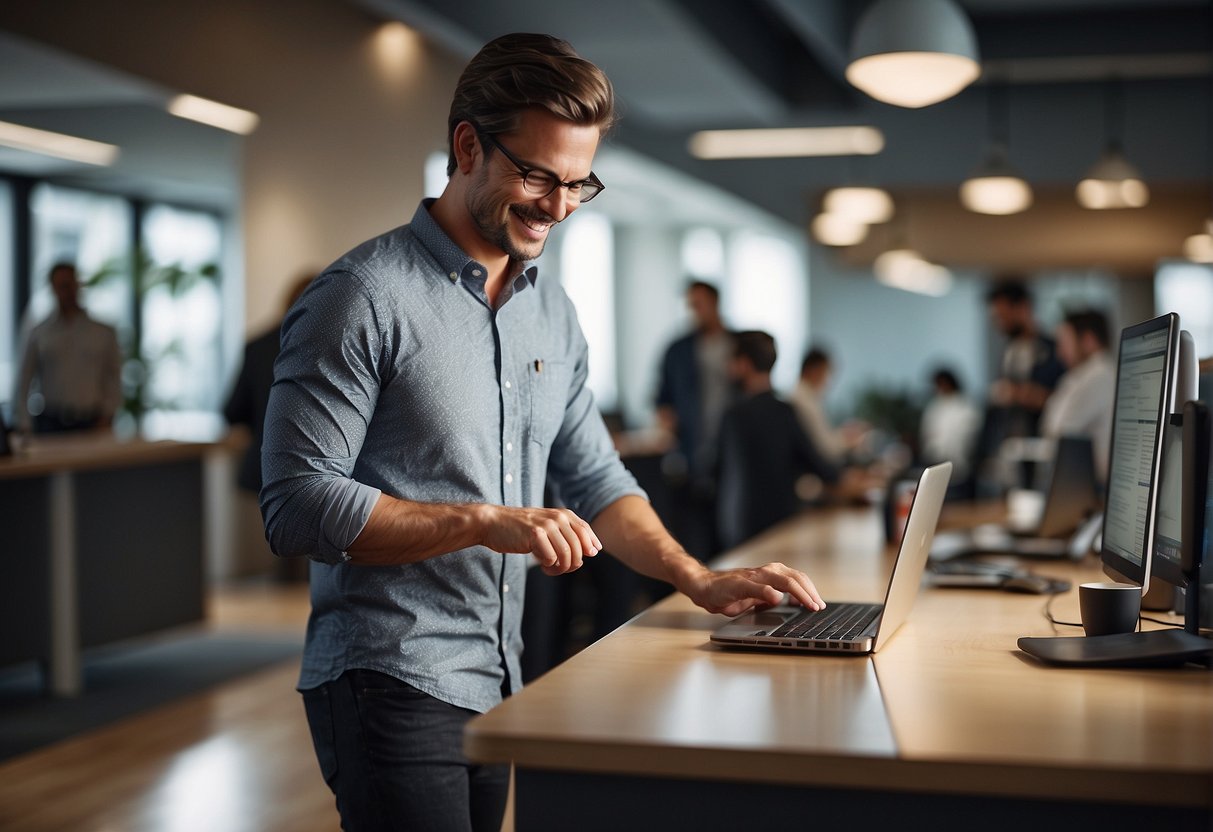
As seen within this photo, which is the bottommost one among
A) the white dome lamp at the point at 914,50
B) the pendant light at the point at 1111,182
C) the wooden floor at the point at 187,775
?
the wooden floor at the point at 187,775

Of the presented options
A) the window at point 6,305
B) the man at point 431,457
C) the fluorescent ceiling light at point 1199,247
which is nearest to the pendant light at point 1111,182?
the fluorescent ceiling light at point 1199,247

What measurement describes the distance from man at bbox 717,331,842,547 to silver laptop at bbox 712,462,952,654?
361 cm

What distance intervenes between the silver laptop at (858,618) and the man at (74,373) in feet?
19.6

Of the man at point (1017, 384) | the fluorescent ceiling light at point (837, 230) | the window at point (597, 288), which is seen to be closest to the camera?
the man at point (1017, 384)

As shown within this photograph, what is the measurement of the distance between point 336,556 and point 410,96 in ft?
22.2

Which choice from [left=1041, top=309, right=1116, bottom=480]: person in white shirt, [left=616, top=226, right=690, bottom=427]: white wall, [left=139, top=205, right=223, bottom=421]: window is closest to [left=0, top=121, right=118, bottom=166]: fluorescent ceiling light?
[left=139, top=205, right=223, bottom=421]: window

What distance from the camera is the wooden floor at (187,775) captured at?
3.48 m

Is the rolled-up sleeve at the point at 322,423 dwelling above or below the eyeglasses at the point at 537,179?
below

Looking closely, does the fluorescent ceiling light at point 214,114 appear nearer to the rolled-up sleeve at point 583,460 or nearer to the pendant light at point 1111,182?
the pendant light at point 1111,182

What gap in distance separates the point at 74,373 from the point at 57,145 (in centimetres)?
191

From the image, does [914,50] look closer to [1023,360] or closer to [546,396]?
[546,396]

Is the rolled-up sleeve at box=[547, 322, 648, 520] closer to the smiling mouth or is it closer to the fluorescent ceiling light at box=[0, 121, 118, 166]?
the smiling mouth

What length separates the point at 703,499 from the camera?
22.4 feet

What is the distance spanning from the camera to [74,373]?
738 centimetres
